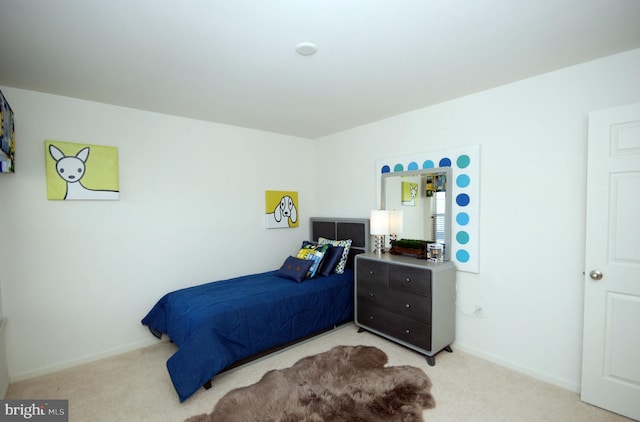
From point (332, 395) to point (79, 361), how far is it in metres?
2.40

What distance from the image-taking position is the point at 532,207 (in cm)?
244

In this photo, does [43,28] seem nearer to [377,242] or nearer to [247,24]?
[247,24]

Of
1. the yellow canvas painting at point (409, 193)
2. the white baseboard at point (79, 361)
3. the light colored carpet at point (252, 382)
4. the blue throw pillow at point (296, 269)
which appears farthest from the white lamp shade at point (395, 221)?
the white baseboard at point (79, 361)

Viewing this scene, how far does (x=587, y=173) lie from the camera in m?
2.10

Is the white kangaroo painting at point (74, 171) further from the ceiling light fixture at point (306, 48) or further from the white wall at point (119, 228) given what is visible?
the ceiling light fixture at point (306, 48)

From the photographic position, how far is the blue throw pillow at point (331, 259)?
137 inches

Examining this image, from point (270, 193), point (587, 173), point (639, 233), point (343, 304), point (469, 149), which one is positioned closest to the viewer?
point (639, 233)

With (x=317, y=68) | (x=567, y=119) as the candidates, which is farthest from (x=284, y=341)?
(x=567, y=119)

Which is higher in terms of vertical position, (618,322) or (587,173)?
(587,173)

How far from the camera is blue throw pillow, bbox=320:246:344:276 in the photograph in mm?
3482

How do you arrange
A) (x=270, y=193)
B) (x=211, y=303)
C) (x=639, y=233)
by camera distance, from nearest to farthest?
(x=639, y=233), (x=211, y=303), (x=270, y=193)

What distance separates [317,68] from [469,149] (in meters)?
1.61

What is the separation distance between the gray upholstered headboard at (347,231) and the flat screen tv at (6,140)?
318 centimetres

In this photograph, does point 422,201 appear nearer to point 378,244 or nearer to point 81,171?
point 378,244
